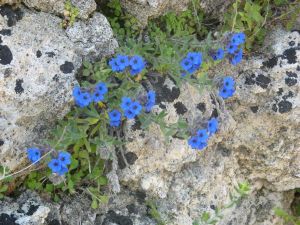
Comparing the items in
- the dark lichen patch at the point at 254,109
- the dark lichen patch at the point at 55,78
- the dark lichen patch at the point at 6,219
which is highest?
the dark lichen patch at the point at 254,109

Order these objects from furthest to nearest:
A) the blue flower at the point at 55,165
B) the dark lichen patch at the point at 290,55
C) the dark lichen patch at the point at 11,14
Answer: the dark lichen patch at the point at 290,55 → the dark lichen patch at the point at 11,14 → the blue flower at the point at 55,165

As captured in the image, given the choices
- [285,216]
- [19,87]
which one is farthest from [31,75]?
[285,216]

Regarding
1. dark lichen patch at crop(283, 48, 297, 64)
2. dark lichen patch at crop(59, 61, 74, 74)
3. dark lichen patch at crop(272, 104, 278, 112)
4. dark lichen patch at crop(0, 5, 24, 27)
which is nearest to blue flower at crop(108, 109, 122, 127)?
dark lichen patch at crop(59, 61, 74, 74)

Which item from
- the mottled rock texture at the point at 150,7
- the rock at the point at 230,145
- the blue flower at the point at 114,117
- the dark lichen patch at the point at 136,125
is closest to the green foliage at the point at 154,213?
the rock at the point at 230,145

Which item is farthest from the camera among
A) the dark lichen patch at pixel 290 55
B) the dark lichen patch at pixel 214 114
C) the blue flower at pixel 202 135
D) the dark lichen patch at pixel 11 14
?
the dark lichen patch at pixel 290 55

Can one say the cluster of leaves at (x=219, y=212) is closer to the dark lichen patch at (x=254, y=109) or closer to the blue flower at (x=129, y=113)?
→ the dark lichen patch at (x=254, y=109)

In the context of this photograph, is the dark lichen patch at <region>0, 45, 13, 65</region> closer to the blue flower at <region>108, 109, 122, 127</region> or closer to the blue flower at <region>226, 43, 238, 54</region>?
the blue flower at <region>108, 109, 122, 127</region>
